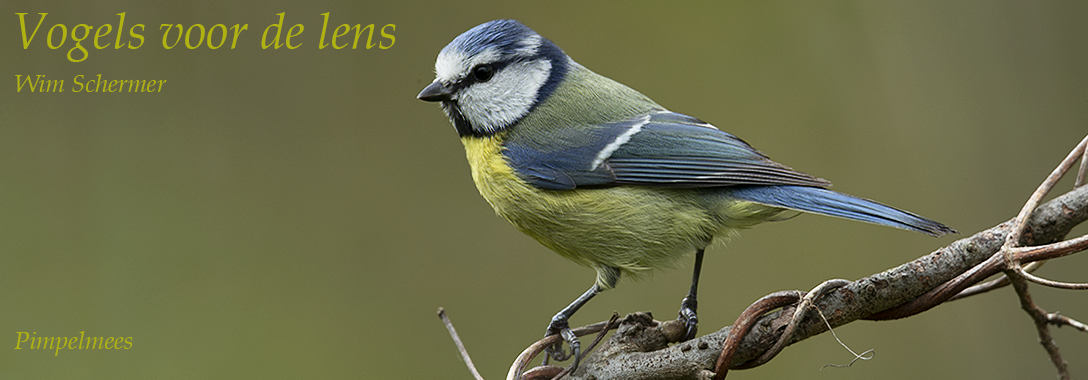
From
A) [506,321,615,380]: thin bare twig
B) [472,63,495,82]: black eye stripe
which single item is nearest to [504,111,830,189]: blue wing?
[472,63,495,82]: black eye stripe

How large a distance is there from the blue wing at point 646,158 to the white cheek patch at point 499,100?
60 millimetres

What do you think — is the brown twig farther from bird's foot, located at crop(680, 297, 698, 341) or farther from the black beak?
the black beak

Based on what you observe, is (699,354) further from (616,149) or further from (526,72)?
(526,72)

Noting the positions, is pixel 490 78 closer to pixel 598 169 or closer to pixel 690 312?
pixel 598 169

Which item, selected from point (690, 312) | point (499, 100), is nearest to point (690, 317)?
point (690, 312)

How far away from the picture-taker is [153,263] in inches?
82.4

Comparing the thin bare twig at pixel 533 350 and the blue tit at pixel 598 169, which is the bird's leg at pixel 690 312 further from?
the thin bare twig at pixel 533 350

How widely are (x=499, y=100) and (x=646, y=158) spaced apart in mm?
309

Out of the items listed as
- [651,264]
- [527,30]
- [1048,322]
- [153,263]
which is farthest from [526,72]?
[153,263]

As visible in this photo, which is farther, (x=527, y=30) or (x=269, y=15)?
(x=269, y=15)

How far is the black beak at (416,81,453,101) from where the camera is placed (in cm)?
139

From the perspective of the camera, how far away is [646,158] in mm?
1287

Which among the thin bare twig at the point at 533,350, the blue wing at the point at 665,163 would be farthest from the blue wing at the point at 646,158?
the thin bare twig at the point at 533,350

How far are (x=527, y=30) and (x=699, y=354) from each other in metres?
0.78
